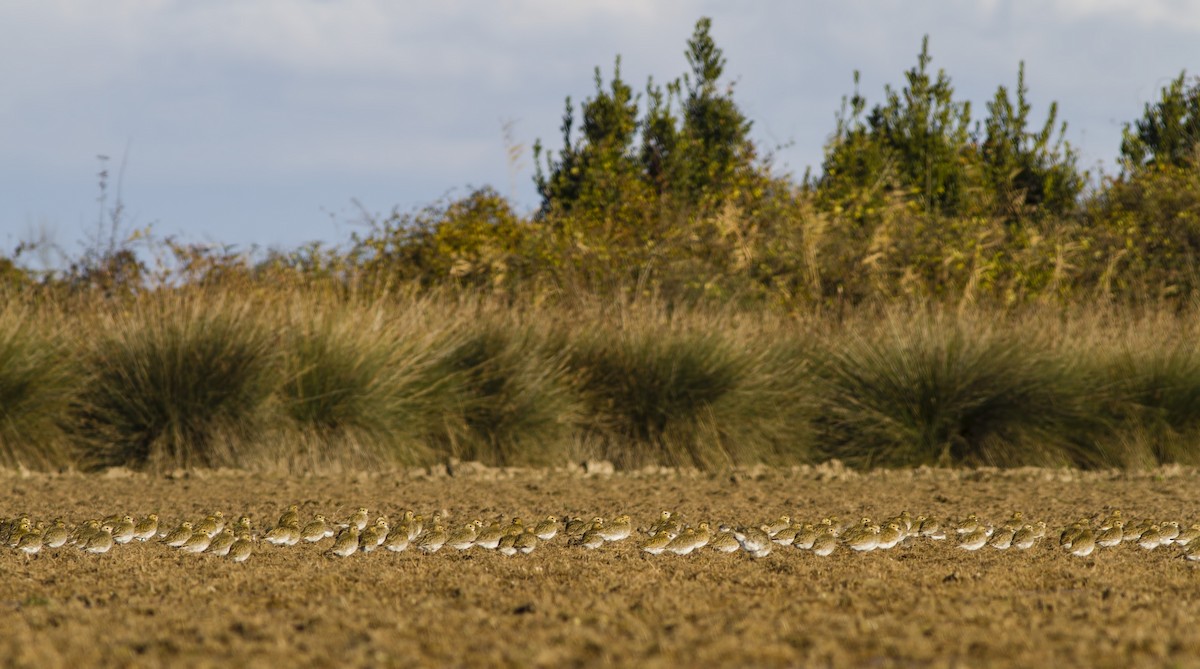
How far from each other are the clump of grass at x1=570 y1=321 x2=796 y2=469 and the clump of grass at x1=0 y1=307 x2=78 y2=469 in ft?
14.8

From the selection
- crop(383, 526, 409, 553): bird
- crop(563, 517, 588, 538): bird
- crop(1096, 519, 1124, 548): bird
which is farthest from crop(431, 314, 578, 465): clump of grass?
crop(1096, 519, 1124, 548): bird

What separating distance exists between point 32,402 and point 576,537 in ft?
22.2

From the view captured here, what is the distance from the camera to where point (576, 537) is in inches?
249

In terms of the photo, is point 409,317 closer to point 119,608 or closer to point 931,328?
point 931,328

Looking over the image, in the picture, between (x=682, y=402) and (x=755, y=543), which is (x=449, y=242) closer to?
(x=682, y=402)

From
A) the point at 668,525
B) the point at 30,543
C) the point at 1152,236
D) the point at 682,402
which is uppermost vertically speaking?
the point at 1152,236

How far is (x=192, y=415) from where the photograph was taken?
1102 centimetres

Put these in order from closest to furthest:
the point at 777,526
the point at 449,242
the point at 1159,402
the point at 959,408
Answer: the point at 777,526
the point at 959,408
the point at 1159,402
the point at 449,242

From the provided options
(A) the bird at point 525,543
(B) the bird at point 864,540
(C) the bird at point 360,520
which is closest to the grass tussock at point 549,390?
(C) the bird at point 360,520

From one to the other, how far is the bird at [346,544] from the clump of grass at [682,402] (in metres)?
6.10

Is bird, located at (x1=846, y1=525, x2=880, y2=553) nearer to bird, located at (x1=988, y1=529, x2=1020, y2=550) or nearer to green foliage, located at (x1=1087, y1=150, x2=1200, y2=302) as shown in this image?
bird, located at (x1=988, y1=529, x2=1020, y2=550)

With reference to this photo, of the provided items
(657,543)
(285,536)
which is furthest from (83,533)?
(657,543)

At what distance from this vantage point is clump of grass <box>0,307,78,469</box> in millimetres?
11062

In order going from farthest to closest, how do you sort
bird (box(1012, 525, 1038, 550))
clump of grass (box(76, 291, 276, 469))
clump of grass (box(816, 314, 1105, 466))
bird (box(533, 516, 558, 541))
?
Answer: clump of grass (box(816, 314, 1105, 466)) → clump of grass (box(76, 291, 276, 469)) → bird (box(533, 516, 558, 541)) → bird (box(1012, 525, 1038, 550))
